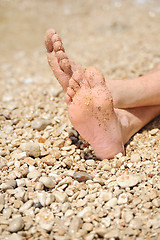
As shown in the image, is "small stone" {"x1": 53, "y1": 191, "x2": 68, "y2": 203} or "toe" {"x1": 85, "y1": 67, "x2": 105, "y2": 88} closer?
"small stone" {"x1": 53, "y1": 191, "x2": 68, "y2": 203}

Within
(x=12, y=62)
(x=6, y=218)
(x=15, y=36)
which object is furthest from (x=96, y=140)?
(x=15, y=36)

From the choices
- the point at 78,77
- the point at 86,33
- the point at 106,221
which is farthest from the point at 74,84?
the point at 86,33

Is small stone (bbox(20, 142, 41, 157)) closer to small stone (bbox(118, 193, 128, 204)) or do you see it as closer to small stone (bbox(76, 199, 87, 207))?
small stone (bbox(76, 199, 87, 207))

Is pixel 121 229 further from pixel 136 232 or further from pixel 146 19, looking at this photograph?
pixel 146 19

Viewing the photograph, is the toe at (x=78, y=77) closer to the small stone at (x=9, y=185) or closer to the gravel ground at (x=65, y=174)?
the gravel ground at (x=65, y=174)

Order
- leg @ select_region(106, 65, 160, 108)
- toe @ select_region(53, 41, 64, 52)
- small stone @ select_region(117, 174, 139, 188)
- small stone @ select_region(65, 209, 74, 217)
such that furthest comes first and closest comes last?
1. leg @ select_region(106, 65, 160, 108)
2. toe @ select_region(53, 41, 64, 52)
3. small stone @ select_region(117, 174, 139, 188)
4. small stone @ select_region(65, 209, 74, 217)

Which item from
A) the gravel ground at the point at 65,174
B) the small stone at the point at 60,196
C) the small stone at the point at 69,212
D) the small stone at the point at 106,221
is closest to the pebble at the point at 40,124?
the gravel ground at the point at 65,174

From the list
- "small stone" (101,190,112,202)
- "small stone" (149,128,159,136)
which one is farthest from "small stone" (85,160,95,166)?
"small stone" (149,128,159,136)
